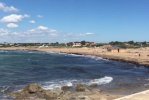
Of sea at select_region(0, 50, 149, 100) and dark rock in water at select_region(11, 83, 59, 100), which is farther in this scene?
sea at select_region(0, 50, 149, 100)

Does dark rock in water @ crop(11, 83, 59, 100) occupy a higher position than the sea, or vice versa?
dark rock in water @ crop(11, 83, 59, 100)

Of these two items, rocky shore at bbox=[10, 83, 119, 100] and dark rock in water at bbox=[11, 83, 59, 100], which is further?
dark rock in water at bbox=[11, 83, 59, 100]

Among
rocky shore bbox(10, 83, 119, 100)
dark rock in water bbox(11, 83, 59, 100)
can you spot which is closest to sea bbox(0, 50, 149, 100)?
dark rock in water bbox(11, 83, 59, 100)

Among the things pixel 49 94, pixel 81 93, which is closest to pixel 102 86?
pixel 81 93

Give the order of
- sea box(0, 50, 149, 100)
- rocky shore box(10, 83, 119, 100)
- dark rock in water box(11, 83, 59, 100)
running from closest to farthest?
1. rocky shore box(10, 83, 119, 100)
2. dark rock in water box(11, 83, 59, 100)
3. sea box(0, 50, 149, 100)

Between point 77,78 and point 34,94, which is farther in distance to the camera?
point 77,78

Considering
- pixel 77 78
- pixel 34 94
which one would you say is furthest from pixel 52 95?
pixel 77 78

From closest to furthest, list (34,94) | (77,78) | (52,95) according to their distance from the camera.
Answer: 1. (52,95)
2. (34,94)
3. (77,78)

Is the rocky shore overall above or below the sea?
above

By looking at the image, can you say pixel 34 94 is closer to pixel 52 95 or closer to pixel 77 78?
pixel 52 95

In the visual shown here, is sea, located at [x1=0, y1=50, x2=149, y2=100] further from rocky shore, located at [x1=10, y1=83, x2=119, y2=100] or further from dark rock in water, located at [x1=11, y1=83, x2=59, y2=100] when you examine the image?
rocky shore, located at [x1=10, y1=83, x2=119, y2=100]

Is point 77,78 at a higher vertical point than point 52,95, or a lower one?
lower

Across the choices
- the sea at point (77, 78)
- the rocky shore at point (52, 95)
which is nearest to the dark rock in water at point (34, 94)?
the rocky shore at point (52, 95)

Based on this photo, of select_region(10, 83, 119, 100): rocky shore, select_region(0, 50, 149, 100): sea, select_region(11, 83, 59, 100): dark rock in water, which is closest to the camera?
select_region(10, 83, 119, 100): rocky shore
